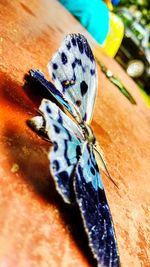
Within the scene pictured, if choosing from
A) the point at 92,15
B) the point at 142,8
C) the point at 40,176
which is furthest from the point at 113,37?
the point at 142,8

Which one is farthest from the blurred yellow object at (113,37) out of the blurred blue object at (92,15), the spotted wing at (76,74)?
the spotted wing at (76,74)

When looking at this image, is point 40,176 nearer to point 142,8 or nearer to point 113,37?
point 113,37

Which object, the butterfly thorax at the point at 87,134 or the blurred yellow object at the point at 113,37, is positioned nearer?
the butterfly thorax at the point at 87,134

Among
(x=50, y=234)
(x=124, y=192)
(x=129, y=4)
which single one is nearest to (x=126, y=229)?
(x=124, y=192)

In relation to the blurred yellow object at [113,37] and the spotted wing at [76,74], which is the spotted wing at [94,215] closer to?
the spotted wing at [76,74]

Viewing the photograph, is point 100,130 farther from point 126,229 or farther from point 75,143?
point 75,143

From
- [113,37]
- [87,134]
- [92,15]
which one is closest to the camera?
[87,134]

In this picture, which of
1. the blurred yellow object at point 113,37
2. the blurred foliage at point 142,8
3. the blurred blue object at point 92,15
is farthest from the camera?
the blurred foliage at point 142,8
